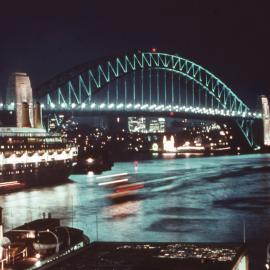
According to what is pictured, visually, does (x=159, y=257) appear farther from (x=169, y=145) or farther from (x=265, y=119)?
(x=169, y=145)

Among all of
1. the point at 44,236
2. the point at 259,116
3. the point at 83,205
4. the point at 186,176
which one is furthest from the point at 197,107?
the point at 44,236

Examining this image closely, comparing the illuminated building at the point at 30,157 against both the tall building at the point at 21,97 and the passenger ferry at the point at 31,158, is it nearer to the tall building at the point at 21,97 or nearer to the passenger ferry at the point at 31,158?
the passenger ferry at the point at 31,158

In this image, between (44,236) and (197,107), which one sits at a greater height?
(197,107)

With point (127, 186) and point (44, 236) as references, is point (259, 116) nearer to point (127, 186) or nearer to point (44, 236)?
point (127, 186)

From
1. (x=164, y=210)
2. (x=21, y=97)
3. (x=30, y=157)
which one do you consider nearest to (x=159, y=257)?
(x=164, y=210)

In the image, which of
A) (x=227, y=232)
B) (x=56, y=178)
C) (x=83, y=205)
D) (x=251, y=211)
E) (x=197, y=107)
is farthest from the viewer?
(x=197, y=107)

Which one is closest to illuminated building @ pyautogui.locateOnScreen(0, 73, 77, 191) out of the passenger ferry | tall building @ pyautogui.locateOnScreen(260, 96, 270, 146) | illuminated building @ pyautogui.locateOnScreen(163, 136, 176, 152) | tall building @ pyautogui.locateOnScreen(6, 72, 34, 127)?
the passenger ferry

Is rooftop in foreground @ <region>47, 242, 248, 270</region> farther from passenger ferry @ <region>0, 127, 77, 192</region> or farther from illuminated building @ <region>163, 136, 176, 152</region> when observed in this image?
illuminated building @ <region>163, 136, 176, 152</region>
